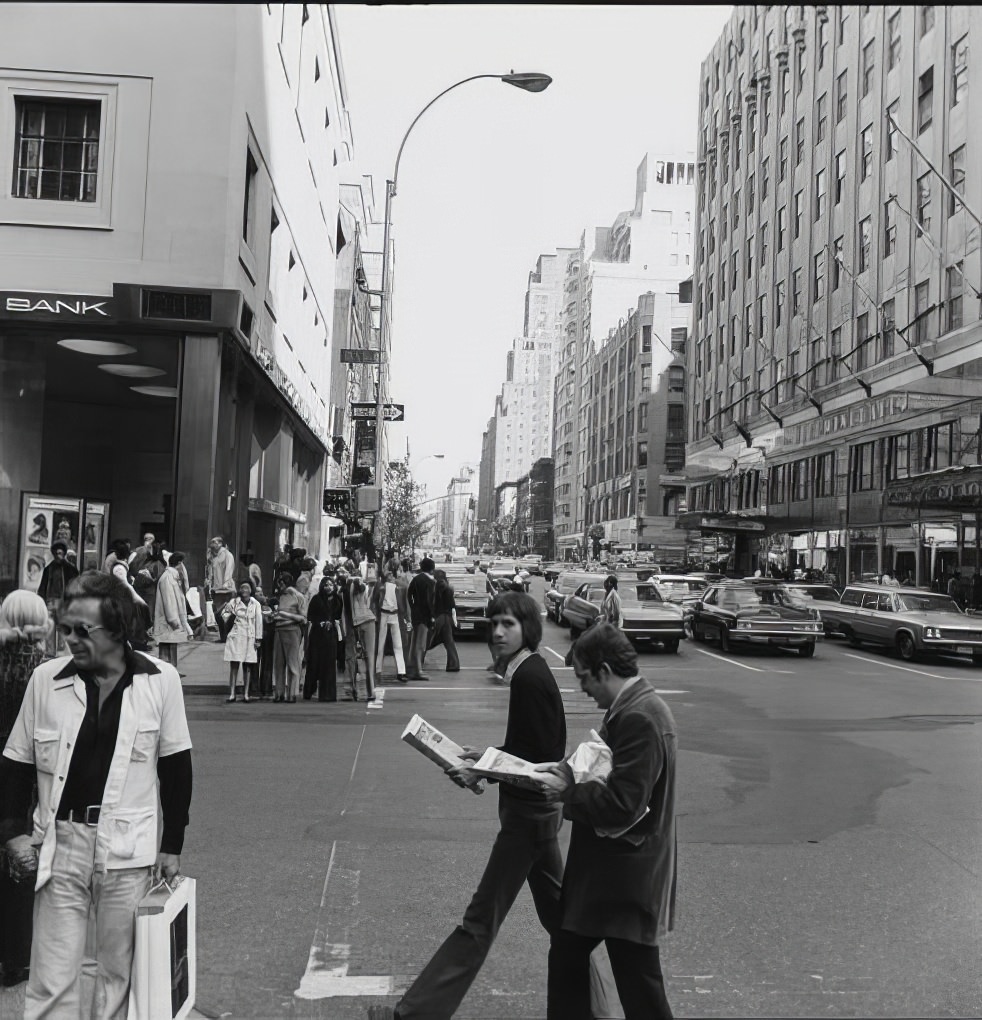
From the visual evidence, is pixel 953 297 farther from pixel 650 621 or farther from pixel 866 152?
pixel 650 621

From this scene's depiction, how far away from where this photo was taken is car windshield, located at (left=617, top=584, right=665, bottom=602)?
23766 millimetres

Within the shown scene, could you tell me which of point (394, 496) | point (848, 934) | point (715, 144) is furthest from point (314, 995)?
point (715, 144)

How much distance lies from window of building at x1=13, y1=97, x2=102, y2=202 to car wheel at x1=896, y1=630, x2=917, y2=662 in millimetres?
18847

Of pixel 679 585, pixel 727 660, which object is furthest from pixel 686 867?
pixel 679 585

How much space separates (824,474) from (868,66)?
60.5 ft

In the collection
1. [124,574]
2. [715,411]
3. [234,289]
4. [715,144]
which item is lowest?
[124,574]

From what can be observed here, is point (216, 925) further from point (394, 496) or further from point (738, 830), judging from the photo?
point (394, 496)

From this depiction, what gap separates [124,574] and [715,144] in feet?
217

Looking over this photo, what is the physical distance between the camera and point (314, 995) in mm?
4461

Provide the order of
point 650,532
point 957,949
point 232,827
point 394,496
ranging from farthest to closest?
point 650,532 < point 394,496 < point 232,827 < point 957,949

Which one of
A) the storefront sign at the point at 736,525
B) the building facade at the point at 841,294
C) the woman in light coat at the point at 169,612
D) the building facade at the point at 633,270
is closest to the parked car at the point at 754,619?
the building facade at the point at 841,294

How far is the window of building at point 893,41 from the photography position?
42.3 m

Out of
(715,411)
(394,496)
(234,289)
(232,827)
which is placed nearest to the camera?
(232,827)

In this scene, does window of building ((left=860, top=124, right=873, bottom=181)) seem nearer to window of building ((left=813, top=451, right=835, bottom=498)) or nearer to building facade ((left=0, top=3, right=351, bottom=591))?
window of building ((left=813, top=451, right=835, bottom=498))
